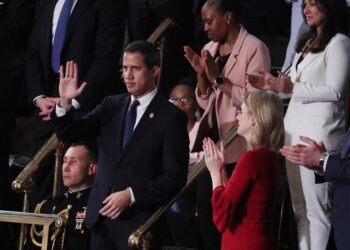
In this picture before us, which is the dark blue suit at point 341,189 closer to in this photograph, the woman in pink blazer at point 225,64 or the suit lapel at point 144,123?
the suit lapel at point 144,123

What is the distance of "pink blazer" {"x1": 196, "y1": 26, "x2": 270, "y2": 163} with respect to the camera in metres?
6.27

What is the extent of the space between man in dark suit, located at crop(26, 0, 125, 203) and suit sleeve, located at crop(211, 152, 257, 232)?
1936mm

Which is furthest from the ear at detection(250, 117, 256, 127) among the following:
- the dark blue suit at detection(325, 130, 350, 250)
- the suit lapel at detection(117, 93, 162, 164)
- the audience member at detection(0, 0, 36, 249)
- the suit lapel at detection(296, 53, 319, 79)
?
the audience member at detection(0, 0, 36, 249)

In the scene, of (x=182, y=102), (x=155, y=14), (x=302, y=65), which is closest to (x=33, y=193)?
(x=182, y=102)

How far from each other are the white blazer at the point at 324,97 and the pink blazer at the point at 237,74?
0.52 meters

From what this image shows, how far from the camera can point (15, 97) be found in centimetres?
733

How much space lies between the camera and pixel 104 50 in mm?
6777

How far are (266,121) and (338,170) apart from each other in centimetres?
45

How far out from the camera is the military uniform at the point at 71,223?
6071mm

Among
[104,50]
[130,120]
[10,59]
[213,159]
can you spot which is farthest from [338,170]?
[10,59]

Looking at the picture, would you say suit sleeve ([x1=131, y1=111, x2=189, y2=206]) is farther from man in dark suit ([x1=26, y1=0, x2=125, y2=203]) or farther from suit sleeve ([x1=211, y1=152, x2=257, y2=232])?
man in dark suit ([x1=26, y1=0, x2=125, y2=203])

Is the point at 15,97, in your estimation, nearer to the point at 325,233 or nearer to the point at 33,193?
the point at 33,193

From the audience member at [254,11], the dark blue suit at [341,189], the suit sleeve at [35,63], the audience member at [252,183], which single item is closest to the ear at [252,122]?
the audience member at [252,183]

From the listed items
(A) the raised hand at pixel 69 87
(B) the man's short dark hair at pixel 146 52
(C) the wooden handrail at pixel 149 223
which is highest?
(B) the man's short dark hair at pixel 146 52
